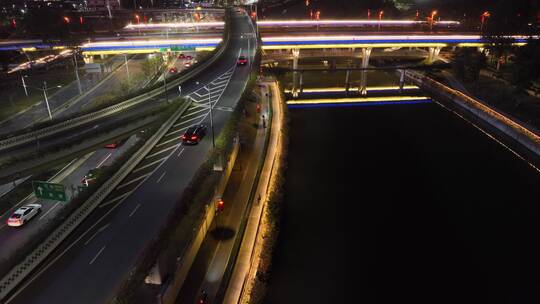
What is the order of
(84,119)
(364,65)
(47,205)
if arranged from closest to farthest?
(47,205), (84,119), (364,65)

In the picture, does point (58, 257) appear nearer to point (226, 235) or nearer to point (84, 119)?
point (226, 235)

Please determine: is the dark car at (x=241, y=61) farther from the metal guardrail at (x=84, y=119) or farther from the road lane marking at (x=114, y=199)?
the road lane marking at (x=114, y=199)

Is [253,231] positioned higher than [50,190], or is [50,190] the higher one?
[50,190]

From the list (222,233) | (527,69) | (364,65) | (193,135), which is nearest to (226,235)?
(222,233)

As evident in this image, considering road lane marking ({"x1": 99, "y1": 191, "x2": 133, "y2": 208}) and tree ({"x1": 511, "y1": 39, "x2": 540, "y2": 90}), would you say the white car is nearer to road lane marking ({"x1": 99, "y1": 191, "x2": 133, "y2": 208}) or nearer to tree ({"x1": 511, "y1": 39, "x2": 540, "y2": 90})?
road lane marking ({"x1": 99, "y1": 191, "x2": 133, "y2": 208})

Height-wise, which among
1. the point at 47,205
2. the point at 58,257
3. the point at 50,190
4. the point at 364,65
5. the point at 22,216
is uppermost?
the point at 364,65

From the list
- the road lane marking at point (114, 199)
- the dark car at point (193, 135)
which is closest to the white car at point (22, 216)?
the road lane marking at point (114, 199)

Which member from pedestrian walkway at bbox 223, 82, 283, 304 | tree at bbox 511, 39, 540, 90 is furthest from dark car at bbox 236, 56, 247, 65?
tree at bbox 511, 39, 540, 90
